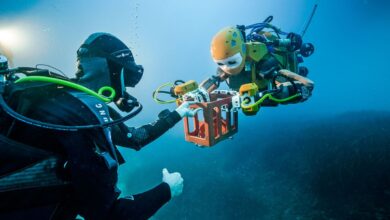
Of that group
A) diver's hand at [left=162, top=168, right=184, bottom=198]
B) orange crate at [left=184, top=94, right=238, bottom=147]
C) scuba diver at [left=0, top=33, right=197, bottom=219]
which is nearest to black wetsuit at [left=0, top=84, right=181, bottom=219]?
scuba diver at [left=0, top=33, right=197, bottom=219]

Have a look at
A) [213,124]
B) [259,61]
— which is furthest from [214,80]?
[213,124]

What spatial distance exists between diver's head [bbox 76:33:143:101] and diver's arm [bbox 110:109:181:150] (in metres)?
0.45

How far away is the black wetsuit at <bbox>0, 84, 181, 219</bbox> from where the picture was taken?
139cm

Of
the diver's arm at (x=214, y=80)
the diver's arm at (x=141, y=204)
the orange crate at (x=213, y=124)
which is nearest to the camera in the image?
the diver's arm at (x=141, y=204)

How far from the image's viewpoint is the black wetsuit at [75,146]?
1386 millimetres

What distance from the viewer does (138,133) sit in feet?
9.14

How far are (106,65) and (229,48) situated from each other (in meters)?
3.07

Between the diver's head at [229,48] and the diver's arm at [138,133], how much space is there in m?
2.32

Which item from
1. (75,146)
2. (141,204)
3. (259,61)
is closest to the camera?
(75,146)

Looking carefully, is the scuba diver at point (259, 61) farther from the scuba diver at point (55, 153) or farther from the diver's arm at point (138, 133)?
the scuba diver at point (55, 153)

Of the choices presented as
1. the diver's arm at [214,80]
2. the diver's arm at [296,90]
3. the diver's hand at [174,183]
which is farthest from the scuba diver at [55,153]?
the diver's arm at [214,80]

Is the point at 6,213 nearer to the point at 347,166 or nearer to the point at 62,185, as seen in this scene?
the point at 62,185

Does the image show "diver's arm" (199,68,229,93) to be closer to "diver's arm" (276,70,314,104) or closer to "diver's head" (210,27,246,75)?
"diver's head" (210,27,246,75)

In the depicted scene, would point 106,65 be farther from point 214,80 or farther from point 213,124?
point 214,80
